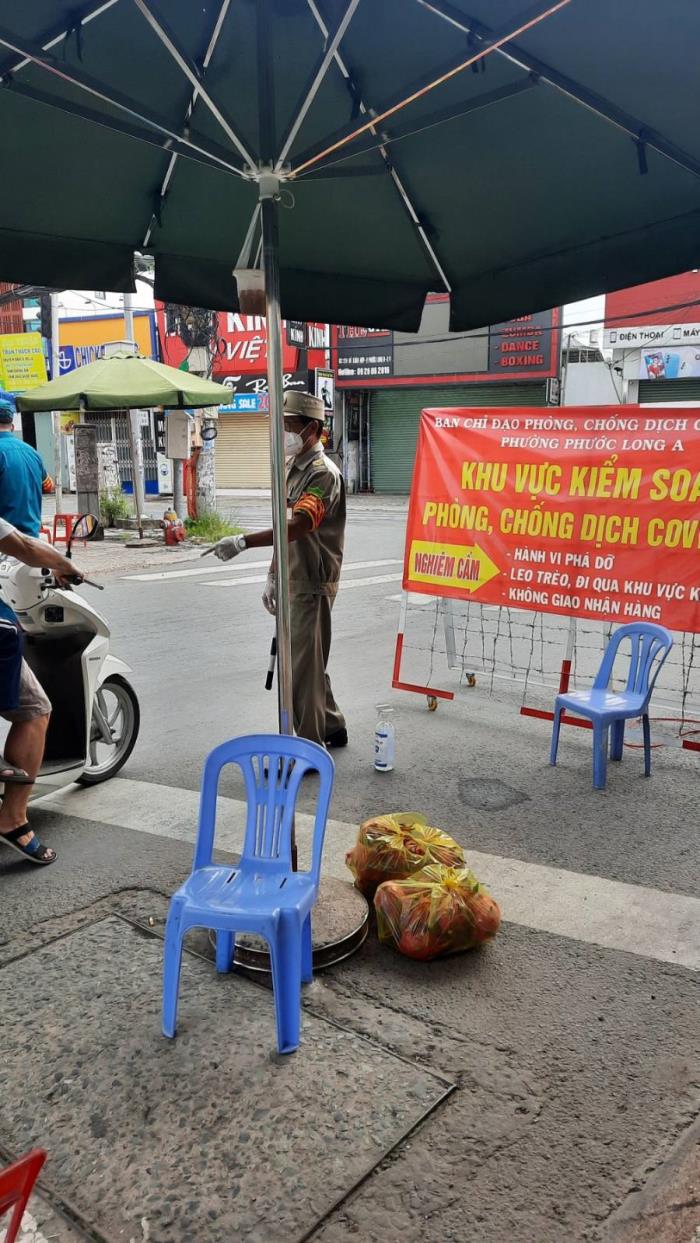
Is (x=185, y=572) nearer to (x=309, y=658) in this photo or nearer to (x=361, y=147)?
(x=309, y=658)

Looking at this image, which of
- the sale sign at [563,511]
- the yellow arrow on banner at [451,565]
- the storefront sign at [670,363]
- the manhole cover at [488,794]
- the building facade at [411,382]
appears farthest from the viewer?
the building facade at [411,382]

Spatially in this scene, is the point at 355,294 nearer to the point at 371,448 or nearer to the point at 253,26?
the point at 253,26

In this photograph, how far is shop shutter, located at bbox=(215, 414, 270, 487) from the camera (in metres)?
34.8

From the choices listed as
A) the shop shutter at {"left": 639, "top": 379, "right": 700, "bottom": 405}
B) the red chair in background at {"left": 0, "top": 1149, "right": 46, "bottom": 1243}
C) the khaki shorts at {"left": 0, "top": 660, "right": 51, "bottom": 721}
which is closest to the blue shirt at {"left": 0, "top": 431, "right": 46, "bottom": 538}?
the khaki shorts at {"left": 0, "top": 660, "right": 51, "bottom": 721}

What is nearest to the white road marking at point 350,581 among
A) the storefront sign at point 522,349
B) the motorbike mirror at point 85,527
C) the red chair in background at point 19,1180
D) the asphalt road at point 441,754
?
the asphalt road at point 441,754

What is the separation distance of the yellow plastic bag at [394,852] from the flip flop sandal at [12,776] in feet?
4.91

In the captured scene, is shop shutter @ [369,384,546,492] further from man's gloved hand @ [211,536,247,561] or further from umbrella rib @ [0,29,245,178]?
umbrella rib @ [0,29,245,178]

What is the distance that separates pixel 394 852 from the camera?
372 centimetres

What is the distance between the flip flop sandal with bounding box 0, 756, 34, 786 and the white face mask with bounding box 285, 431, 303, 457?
2188 millimetres

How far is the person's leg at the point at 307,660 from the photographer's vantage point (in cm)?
513

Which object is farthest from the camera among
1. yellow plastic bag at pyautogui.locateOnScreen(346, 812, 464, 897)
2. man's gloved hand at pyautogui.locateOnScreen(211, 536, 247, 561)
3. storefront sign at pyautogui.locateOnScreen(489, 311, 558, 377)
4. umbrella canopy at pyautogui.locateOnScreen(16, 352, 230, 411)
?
storefront sign at pyautogui.locateOnScreen(489, 311, 558, 377)

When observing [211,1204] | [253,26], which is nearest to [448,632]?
[253,26]

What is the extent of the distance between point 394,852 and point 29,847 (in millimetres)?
1693

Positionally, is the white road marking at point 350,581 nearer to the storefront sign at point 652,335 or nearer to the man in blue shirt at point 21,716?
the man in blue shirt at point 21,716
